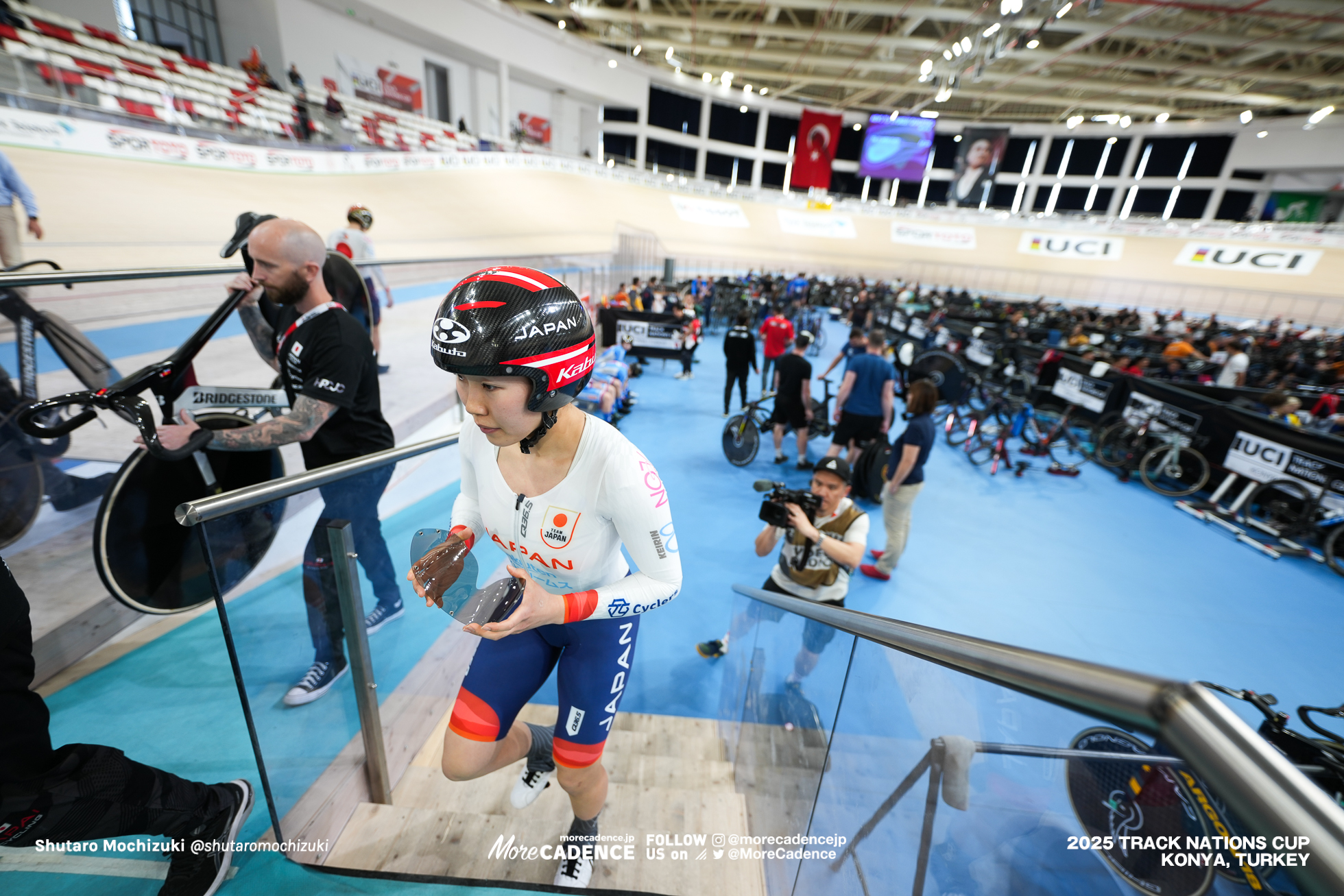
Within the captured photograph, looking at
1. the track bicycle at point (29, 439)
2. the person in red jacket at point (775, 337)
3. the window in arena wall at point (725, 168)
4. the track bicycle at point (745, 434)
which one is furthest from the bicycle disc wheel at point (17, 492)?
the window in arena wall at point (725, 168)

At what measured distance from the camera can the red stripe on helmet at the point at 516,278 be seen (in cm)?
134

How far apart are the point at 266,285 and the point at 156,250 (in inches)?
370

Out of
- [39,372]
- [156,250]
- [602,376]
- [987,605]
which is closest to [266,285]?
[39,372]

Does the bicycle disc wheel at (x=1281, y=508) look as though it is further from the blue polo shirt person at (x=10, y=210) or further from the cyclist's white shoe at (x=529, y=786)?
the blue polo shirt person at (x=10, y=210)

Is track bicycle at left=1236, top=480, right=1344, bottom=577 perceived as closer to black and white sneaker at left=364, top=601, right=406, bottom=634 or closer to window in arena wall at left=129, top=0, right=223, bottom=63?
black and white sneaker at left=364, top=601, right=406, bottom=634

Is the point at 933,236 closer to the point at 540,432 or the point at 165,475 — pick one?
the point at 540,432

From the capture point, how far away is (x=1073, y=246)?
29844 millimetres

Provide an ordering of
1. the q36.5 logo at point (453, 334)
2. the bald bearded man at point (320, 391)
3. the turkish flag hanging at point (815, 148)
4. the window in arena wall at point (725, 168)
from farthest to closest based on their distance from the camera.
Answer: the window in arena wall at point (725, 168) → the turkish flag hanging at point (815, 148) → the bald bearded man at point (320, 391) → the q36.5 logo at point (453, 334)

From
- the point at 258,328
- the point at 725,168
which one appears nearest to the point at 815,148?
the point at 725,168

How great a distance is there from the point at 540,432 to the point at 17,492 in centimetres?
305

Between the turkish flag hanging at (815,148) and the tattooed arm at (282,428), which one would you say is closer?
the tattooed arm at (282,428)

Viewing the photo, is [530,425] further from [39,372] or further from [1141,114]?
[1141,114]

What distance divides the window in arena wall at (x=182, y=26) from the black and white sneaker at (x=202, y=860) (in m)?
27.5

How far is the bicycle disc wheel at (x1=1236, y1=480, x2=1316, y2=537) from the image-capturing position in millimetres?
5867
